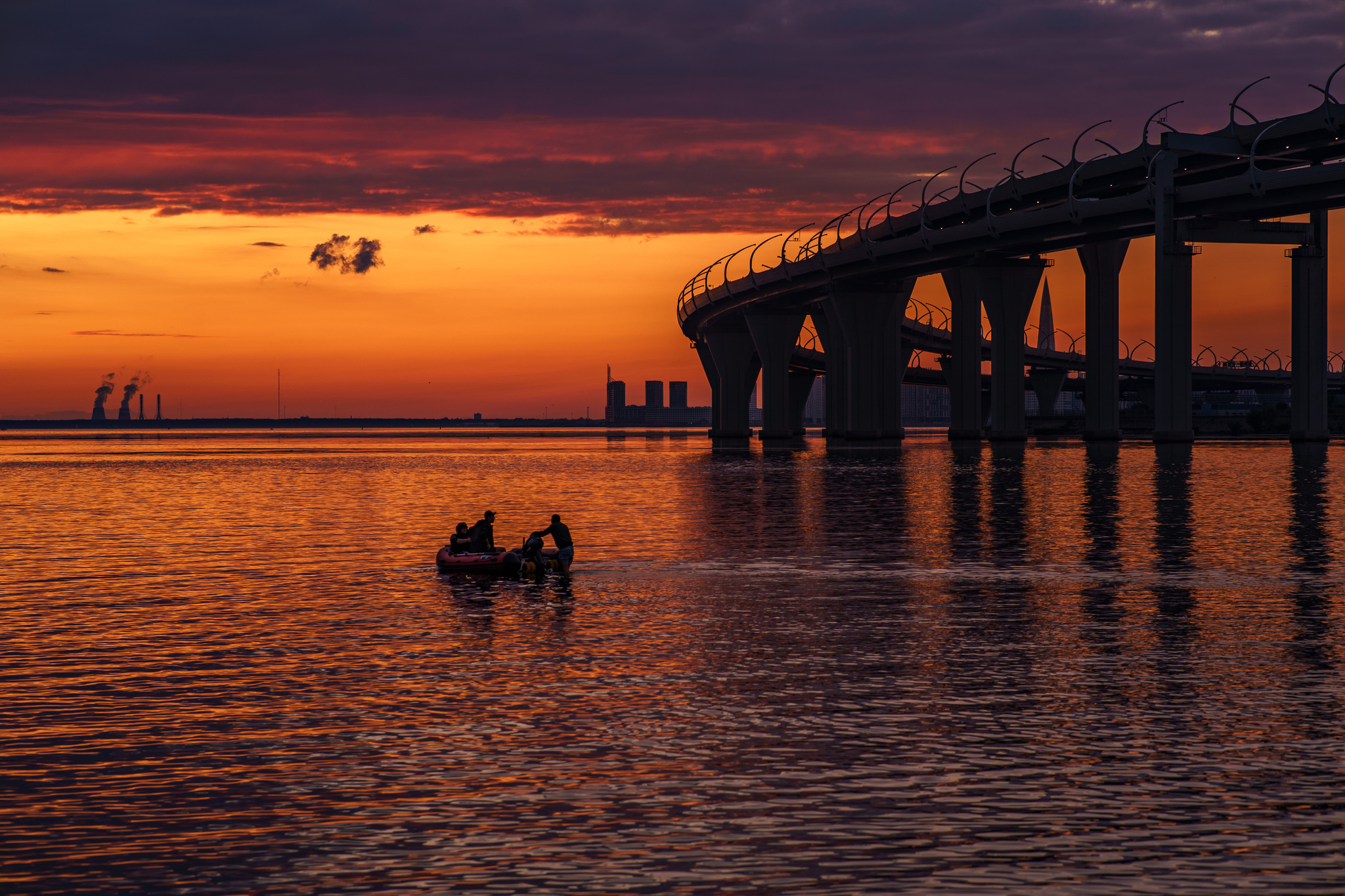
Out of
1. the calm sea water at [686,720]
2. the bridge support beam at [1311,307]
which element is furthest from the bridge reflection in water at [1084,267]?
the calm sea water at [686,720]

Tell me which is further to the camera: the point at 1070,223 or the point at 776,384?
the point at 776,384

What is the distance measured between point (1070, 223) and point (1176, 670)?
Answer: 4275 inches

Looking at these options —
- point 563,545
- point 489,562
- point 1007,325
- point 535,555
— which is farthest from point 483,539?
point 1007,325

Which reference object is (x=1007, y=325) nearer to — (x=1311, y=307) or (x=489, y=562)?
(x=1311, y=307)

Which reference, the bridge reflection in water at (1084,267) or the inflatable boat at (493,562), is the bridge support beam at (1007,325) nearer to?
the bridge reflection in water at (1084,267)

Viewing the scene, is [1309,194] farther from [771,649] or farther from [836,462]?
[771,649]

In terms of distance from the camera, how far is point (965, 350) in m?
150

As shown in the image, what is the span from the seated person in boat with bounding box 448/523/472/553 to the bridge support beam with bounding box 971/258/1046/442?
11108cm

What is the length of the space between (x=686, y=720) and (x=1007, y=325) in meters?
130

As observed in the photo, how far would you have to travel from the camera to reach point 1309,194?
98.3 m

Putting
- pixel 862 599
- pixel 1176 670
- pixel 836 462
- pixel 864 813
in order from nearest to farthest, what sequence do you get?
pixel 864 813, pixel 1176 670, pixel 862 599, pixel 836 462

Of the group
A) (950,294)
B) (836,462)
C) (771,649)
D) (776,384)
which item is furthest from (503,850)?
(776,384)

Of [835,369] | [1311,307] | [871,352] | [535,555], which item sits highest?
[1311,307]

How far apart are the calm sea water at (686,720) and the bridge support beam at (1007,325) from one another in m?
101
